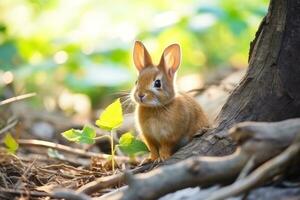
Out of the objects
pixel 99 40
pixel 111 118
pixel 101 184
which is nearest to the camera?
pixel 101 184

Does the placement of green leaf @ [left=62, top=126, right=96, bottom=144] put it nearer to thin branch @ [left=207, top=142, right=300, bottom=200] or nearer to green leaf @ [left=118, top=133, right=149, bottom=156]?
green leaf @ [left=118, top=133, right=149, bottom=156]

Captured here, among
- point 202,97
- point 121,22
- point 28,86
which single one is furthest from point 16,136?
point 121,22

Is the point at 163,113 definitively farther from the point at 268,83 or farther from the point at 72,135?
the point at 268,83

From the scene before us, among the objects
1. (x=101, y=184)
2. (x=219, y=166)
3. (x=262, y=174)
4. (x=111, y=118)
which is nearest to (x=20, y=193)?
(x=101, y=184)

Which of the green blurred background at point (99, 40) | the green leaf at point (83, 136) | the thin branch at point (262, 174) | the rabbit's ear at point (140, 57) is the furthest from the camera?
the green blurred background at point (99, 40)

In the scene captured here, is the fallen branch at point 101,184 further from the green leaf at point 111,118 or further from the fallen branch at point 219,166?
the fallen branch at point 219,166

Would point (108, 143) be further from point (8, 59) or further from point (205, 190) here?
point (205, 190)

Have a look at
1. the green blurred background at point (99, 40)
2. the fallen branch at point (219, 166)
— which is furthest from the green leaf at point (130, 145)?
the green blurred background at point (99, 40)
